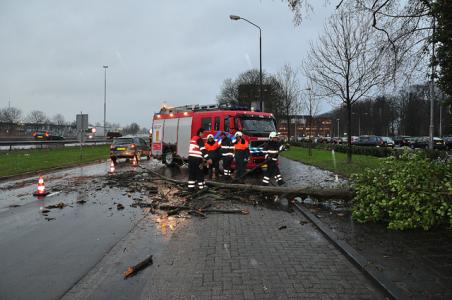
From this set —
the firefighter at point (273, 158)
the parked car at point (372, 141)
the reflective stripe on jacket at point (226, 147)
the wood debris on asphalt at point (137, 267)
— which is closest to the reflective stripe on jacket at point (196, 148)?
the firefighter at point (273, 158)

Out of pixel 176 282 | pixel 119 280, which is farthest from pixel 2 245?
pixel 176 282

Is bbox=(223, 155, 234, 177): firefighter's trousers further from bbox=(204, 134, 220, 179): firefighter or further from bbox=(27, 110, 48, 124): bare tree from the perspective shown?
bbox=(27, 110, 48, 124): bare tree

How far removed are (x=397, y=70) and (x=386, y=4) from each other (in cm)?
196

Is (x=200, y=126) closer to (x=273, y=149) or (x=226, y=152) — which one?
(x=226, y=152)

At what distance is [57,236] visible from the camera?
240 inches

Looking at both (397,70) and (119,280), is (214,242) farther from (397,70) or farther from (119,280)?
(397,70)

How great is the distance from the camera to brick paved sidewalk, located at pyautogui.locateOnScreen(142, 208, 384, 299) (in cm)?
383

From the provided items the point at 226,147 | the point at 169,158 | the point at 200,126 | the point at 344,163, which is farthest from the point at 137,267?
the point at 344,163

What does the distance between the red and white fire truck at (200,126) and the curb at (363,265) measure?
7681 mm

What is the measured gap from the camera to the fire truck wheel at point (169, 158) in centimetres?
1832

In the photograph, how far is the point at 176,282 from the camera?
4.09 m

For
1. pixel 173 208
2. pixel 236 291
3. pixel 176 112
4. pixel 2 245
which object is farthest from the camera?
pixel 176 112

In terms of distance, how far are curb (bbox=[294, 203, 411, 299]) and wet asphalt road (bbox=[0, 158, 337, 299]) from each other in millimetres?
2723

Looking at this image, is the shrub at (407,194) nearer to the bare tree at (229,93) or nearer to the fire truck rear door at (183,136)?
the fire truck rear door at (183,136)
